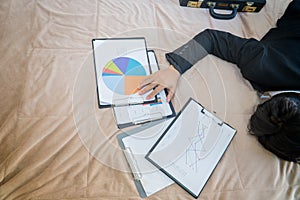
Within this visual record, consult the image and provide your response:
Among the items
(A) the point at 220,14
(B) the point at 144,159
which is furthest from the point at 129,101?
(A) the point at 220,14

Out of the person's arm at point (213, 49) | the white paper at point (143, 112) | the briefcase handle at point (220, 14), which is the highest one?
the briefcase handle at point (220, 14)

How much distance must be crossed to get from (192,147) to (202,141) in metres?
0.04

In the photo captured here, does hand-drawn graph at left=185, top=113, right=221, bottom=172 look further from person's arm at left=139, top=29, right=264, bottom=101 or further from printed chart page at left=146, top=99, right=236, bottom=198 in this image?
person's arm at left=139, top=29, right=264, bottom=101

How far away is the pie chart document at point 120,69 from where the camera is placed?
75 cm

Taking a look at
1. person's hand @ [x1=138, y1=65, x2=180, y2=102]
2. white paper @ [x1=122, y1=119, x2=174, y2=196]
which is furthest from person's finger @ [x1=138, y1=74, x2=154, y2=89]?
white paper @ [x1=122, y1=119, x2=174, y2=196]

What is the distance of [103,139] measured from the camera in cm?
69

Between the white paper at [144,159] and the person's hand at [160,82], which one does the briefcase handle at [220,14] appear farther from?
the white paper at [144,159]

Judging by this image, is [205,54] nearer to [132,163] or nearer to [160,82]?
[160,82]

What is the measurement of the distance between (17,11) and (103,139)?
0.59 meters

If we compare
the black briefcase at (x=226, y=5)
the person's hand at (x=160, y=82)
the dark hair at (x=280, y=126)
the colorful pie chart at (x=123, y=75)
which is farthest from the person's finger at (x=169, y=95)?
the black briefcase at (x=226, y=5)

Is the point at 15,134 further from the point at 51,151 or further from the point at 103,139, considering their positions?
the point at 103,139

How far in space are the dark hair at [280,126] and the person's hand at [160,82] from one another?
0.84 ft

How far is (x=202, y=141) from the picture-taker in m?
0.72

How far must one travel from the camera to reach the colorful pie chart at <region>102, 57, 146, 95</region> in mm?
767
